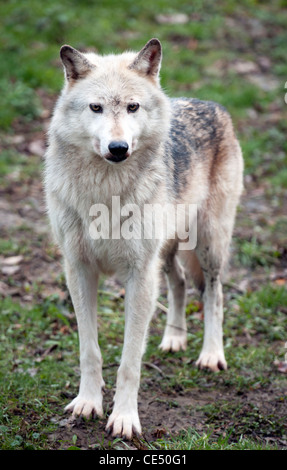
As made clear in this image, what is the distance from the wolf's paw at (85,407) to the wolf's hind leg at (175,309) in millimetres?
1202

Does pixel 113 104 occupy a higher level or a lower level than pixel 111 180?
higher

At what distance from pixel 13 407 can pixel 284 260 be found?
3.58 metres

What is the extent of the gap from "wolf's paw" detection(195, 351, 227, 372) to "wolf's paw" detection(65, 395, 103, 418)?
1114 millimetres

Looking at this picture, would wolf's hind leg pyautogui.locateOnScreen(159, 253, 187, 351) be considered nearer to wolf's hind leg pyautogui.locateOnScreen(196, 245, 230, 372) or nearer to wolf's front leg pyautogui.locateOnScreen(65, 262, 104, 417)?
wolf's hind leg pyautogui.locateOnScreen(196, 245, 230, 372)

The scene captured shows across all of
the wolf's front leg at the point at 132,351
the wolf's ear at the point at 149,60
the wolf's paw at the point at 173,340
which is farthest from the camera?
the wolf's paw at the point at 173,340

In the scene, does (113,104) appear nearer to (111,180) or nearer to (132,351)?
(111,180)

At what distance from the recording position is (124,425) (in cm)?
363

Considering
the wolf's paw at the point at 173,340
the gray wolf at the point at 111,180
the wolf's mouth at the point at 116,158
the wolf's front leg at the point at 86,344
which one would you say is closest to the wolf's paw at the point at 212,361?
the wolf's paw at the point at 173,340

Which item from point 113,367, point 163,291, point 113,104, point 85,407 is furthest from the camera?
point 163,291

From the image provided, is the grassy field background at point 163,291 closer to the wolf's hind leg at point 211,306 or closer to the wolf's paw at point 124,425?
the wolf's paw at point 124,425

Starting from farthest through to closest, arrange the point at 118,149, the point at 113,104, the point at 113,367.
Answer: the point at 113,367, the point at 113,104, the point at 118,149

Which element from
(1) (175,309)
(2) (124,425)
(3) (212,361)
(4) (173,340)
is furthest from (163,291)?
(2) (124,425)

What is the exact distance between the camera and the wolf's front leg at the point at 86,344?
3.82m
